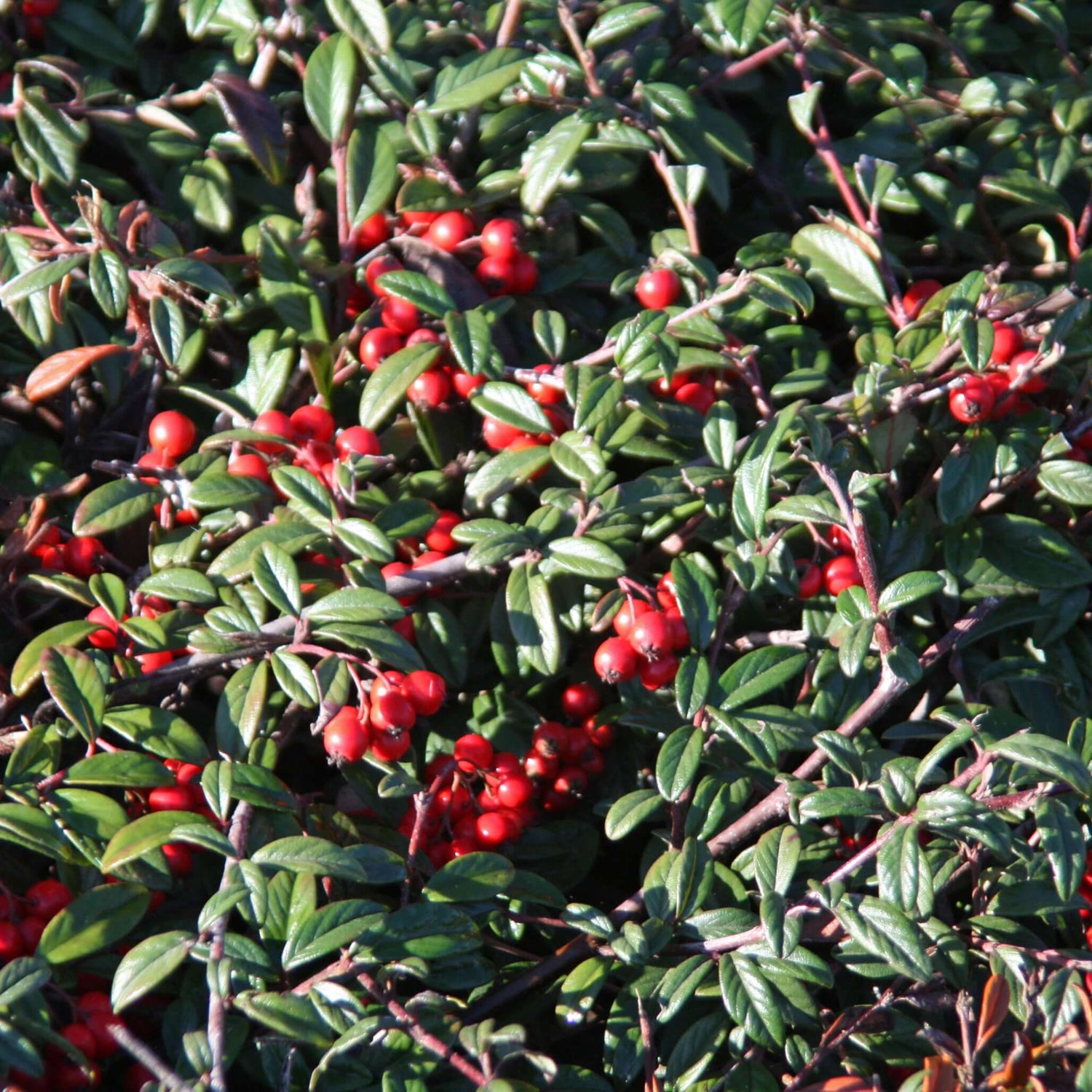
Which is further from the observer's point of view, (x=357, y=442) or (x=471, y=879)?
(x=357, y=442)

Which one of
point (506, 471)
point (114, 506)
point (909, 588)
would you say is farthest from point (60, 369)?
point (909, 588)

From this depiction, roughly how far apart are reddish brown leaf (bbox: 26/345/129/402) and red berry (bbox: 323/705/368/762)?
748 millimetres

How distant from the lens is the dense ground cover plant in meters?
1.49

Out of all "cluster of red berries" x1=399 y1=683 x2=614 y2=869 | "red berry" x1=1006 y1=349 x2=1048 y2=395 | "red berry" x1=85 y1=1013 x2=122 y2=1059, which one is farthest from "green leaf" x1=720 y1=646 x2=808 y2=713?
"red berry" x1=85 y1=1013 x2=122 y2=1059

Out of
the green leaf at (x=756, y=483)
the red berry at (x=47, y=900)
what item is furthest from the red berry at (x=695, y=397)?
the red berry at (x=47, y=900)

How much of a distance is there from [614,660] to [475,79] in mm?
1062

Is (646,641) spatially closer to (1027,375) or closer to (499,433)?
(499,433)

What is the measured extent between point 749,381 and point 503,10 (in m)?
0.87

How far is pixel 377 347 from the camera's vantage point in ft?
6.36

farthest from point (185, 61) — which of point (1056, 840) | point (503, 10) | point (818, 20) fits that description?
point (1056, 840)

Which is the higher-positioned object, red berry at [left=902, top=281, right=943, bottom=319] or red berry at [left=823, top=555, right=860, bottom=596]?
red berry at [left=902, top=281, right=943, bottom=319]

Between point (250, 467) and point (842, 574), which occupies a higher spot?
point (250, 467)

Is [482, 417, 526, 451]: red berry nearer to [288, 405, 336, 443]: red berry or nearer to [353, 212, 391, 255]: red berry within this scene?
[288, 405, 336, 443]: red berry

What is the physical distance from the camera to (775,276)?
1.89 m
